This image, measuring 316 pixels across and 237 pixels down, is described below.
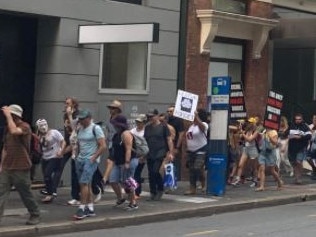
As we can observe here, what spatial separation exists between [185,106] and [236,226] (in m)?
3.44

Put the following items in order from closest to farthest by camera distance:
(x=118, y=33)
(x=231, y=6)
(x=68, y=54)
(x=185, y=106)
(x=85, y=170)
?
(x=85, y=170), (x=118, y=33), (x=185, y=106), (x=68, y=54), (x=231, y=6)

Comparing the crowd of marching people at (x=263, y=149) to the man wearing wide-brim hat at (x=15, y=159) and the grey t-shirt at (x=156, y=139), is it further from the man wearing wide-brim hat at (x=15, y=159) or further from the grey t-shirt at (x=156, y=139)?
the man wearing wide-brim hat at (x=15, y=159)

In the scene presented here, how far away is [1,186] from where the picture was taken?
10.4m

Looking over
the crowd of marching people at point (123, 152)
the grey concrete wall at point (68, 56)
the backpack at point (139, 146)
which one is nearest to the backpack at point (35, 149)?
the crowd of marching people at point (123, 152)

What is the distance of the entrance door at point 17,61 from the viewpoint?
1513 cm

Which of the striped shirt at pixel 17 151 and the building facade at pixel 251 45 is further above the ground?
the building facade at pixel 251 45

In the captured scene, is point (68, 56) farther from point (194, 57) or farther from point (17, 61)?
point (194, 57)

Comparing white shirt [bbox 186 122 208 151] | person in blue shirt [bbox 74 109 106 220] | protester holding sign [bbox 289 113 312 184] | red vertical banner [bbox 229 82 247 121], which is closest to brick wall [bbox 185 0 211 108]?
red vertical banner [bbox 229 82 247 121]

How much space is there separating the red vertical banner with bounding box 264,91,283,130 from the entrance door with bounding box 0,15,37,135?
5.25 meters

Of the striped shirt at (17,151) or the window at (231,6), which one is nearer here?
the striped shirt at (17,151)

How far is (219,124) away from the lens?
48.6 feet

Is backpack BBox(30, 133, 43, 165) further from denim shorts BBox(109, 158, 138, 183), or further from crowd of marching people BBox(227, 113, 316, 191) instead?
crowd of marching people BBox(227, 113, 316, 191)

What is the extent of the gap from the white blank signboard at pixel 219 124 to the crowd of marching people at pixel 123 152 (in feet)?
0.61

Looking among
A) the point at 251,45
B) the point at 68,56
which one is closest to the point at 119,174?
the point at 68,56
